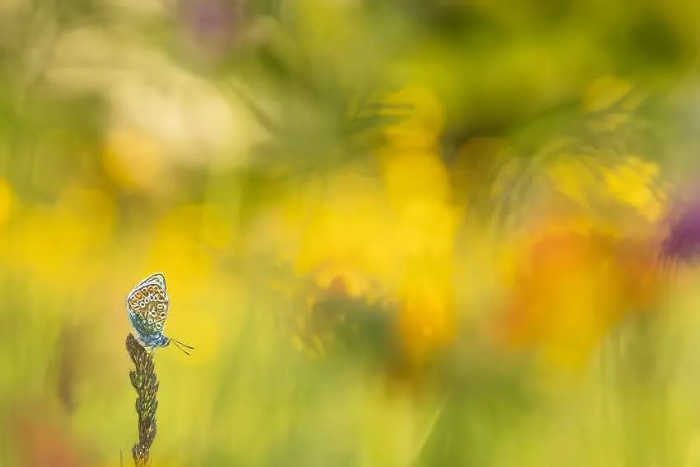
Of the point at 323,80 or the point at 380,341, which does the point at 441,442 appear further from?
the point at 323,80

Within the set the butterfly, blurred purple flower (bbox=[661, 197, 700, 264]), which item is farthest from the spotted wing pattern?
blurred purple flower (bbox=[661, 197, 700, 264])

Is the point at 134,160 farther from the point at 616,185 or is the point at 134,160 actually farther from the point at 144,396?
the point at 616,185

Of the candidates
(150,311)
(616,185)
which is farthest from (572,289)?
(150,311)

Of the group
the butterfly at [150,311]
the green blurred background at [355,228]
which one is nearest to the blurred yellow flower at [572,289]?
the green blurred background at [355,228]

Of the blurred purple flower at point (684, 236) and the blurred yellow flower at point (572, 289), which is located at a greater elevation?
the blurred purple flower at point (684, 236)

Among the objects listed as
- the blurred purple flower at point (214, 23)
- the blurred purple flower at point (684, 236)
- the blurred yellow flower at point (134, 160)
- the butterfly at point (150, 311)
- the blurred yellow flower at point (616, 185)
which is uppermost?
the blurred purple flower at point (214, 23)

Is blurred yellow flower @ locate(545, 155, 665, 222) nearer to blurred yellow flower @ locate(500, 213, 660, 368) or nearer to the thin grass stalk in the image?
blurred yellow flower @ locate(500, 213, 660, 368)

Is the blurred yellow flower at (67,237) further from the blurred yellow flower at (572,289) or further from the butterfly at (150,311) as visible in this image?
the blurred yellow flower at (572,289)

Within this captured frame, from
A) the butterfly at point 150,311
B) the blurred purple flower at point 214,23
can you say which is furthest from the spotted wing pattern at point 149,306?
the blurred purple flower at point 214,23
